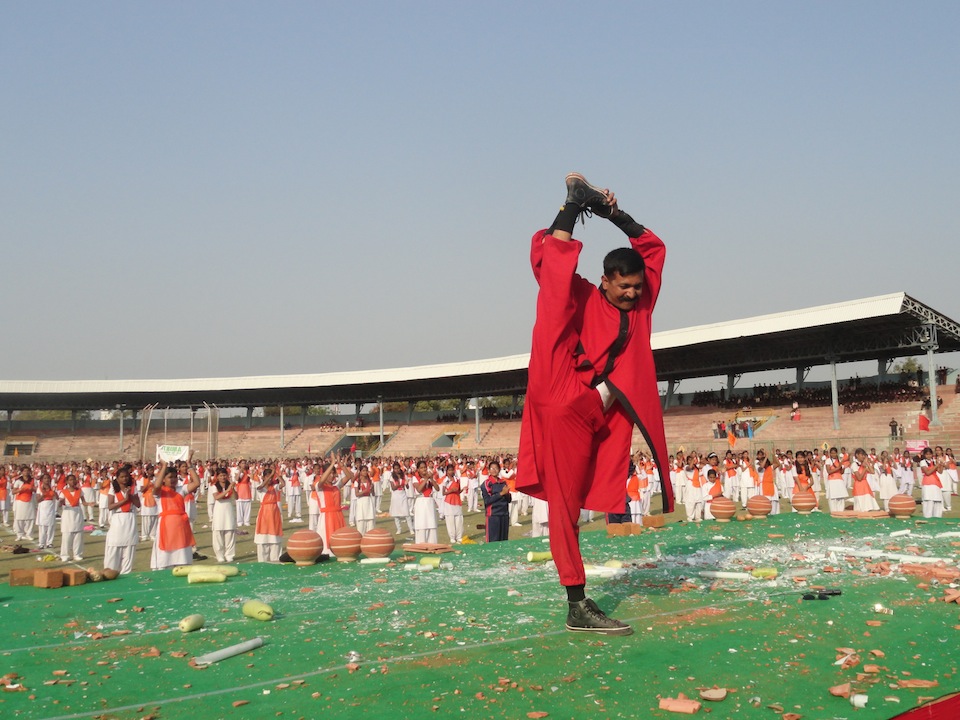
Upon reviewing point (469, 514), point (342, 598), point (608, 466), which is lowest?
point (469, 514)

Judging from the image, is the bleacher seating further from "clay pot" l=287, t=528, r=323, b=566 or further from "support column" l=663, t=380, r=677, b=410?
"clay pot" l=287, t=528, r=323, b=566

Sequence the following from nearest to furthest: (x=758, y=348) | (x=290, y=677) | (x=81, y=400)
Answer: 1. (x=290, y=677)
2. (x=758, y=348)
3. (x=81, y=400)

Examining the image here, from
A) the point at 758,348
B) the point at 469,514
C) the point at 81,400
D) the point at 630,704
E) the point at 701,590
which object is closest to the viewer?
the point at 630,704

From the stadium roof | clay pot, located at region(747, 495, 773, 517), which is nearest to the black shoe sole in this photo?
clay pot, located at region(747, 495, 773, 517)

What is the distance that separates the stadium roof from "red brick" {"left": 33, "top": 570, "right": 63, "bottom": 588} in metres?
35.0

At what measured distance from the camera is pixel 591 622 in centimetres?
465

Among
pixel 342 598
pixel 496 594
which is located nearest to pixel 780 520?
pixel 496 594

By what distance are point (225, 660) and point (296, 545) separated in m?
3.81

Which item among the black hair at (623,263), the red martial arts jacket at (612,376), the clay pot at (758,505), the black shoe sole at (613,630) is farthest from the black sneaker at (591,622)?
the clay pot at (758,505)

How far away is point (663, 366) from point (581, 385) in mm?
46398

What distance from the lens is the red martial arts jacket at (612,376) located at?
491cm

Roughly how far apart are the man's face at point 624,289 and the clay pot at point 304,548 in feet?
15.5

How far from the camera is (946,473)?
70.7 feet

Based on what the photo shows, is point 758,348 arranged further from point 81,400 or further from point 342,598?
point 81,400
